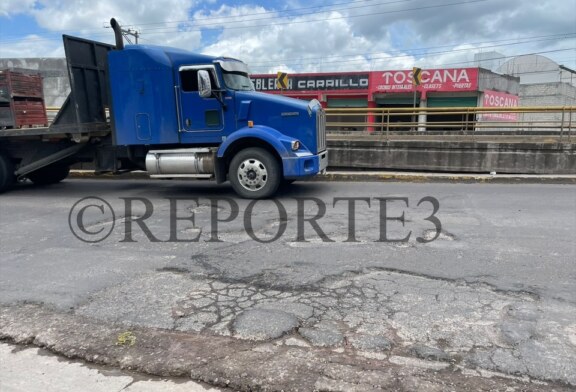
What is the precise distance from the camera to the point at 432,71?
1316 inches

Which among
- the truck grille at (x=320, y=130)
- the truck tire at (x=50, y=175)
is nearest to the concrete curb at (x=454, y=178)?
the truck grille at (x=320, y=130)

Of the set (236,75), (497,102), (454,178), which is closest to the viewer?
(236,75)

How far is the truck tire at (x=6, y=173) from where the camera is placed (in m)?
10.4

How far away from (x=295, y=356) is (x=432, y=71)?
1323 inches

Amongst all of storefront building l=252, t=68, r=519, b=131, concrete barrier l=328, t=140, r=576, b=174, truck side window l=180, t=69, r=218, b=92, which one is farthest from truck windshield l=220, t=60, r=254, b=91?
storefront building l=252, t=68, r=519, b=131

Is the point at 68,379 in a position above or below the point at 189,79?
below

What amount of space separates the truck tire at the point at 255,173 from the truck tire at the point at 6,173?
214 inches

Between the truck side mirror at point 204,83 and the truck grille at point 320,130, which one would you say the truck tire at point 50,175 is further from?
the truck grille at point 320,130

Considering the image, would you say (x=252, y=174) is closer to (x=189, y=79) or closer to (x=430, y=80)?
(x=189, y=79)

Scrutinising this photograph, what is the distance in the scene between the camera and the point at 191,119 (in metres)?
9.19

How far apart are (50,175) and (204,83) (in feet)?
18.9

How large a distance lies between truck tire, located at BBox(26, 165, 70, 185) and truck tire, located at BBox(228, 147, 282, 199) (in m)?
5.44

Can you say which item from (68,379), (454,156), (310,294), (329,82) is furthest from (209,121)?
(329,82)

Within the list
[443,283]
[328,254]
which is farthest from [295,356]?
[328,254]
